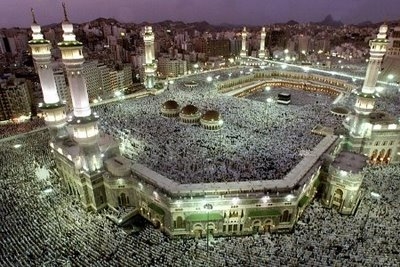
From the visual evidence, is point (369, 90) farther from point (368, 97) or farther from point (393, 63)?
point (393, 63)

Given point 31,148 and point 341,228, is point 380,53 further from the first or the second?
point 31,148

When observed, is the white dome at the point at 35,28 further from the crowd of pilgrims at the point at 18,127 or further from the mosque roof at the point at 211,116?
the mosque roof at the point at 211,116

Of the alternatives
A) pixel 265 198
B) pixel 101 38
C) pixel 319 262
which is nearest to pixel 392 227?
pixel 319 262

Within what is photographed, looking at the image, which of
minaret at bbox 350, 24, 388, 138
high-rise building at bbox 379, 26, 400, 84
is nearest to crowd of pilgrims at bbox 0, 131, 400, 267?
minaret at bbox 350, 24, 388, 138

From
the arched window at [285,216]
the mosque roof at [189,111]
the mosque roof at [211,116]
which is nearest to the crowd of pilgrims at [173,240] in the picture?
the arched window at [285,216]

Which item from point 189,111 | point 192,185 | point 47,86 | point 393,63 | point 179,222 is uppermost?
point 47,86

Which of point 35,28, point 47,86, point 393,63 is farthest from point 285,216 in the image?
point 393,63
